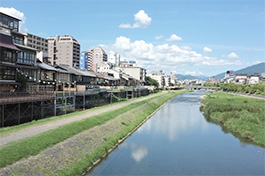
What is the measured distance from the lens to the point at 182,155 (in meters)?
21.8

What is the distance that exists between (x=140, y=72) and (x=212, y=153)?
102 m

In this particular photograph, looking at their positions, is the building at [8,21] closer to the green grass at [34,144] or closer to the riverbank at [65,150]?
the riverbank at [65,150]

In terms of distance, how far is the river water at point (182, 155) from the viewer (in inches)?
710

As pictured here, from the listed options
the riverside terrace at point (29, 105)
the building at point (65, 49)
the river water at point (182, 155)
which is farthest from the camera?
the building at point (65, 49)

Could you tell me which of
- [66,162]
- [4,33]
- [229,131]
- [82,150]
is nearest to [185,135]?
[229,131]

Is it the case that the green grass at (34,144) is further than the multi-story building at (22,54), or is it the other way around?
the multi-story building at (22,54)

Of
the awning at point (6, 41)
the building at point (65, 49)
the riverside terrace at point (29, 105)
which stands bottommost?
the riverside terrace at point (29, 105)

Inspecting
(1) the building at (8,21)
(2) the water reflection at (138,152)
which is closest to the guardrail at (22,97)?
(1) the building at (8,21)

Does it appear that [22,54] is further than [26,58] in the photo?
No

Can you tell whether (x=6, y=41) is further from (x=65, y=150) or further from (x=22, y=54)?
(x=65, y=150)

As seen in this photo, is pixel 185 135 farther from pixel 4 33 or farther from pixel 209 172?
pixel 4 33

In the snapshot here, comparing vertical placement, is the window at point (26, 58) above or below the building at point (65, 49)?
below

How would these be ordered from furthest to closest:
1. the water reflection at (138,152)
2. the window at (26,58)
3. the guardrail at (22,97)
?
the window at (26,58), the guardrail at (22,97), the water reflection at (138,152)

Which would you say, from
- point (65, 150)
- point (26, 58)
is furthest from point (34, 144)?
point (26, 58)
